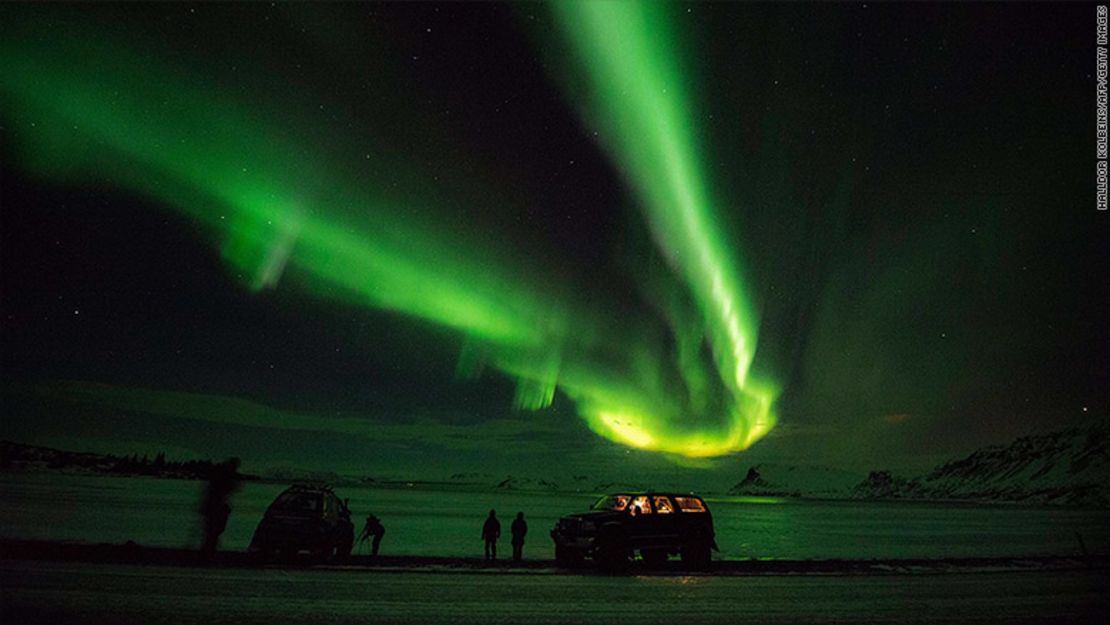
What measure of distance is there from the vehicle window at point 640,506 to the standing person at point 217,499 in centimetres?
1071

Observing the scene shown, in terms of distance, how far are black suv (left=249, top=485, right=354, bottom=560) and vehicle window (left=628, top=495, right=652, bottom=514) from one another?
317 inches

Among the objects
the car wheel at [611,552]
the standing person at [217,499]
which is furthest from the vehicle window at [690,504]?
the standing person at [217,499]

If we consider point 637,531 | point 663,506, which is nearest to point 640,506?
point 663,506

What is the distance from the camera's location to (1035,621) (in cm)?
1377

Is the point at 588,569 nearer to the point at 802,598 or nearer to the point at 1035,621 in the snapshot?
the point at 802,598

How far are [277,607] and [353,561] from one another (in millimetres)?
8327

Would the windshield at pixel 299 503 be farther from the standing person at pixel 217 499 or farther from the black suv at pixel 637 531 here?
the black suv at pixel 637 531

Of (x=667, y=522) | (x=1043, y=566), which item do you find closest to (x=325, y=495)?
(x=667, y=522)

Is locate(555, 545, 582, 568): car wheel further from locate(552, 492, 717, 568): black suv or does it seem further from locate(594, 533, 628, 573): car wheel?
locate(594, 533, 628, 573): car wheel

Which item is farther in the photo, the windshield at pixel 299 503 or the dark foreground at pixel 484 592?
the windshield at pixel 299 503

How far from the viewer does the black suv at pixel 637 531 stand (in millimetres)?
22875

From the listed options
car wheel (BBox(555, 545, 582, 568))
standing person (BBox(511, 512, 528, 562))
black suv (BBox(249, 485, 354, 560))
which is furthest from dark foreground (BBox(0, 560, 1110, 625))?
standing person (BBox(511, 512, 528, 562))

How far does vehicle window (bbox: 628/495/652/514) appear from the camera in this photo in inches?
945

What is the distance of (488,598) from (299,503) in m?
8.61
